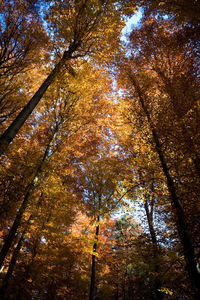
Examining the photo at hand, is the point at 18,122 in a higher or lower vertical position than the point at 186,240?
higher

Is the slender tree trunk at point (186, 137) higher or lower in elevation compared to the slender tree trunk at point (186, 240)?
higher

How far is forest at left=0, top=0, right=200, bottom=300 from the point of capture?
389cm

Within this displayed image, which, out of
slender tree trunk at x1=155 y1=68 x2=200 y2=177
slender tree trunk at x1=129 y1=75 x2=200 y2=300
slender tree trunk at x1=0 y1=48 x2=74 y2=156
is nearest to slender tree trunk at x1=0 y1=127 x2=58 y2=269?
slender tree trunk at x1=0 y1=48 x2=74 y2=156

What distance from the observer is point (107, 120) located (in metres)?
→ 9.15

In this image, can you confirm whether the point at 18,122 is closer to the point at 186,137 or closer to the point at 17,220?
the point at 17,220

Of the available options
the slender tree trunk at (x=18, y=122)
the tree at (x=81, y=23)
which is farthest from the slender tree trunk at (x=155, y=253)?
the tree at (x=81, y=23)

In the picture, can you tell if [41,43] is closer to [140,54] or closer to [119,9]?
[119,9]

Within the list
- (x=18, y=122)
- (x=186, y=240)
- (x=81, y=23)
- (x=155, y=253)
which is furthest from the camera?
(x=155, y=253)

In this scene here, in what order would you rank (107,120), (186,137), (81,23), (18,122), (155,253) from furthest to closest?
(107,120) < (155,253) < (81,23) < (186,137) < (18,122)

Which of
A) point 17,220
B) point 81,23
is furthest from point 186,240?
point 81,23

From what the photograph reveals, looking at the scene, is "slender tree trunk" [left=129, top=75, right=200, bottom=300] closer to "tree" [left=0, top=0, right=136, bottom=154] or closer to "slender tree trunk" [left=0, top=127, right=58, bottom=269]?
"slender tree trunk" [left=0, top=127, right=58, bottom=269]

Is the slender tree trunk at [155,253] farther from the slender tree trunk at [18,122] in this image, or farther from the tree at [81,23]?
the tree at [81,23]

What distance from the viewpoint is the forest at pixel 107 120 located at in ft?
12.8

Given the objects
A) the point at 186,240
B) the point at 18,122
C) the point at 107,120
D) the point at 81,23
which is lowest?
the point at 186,240
